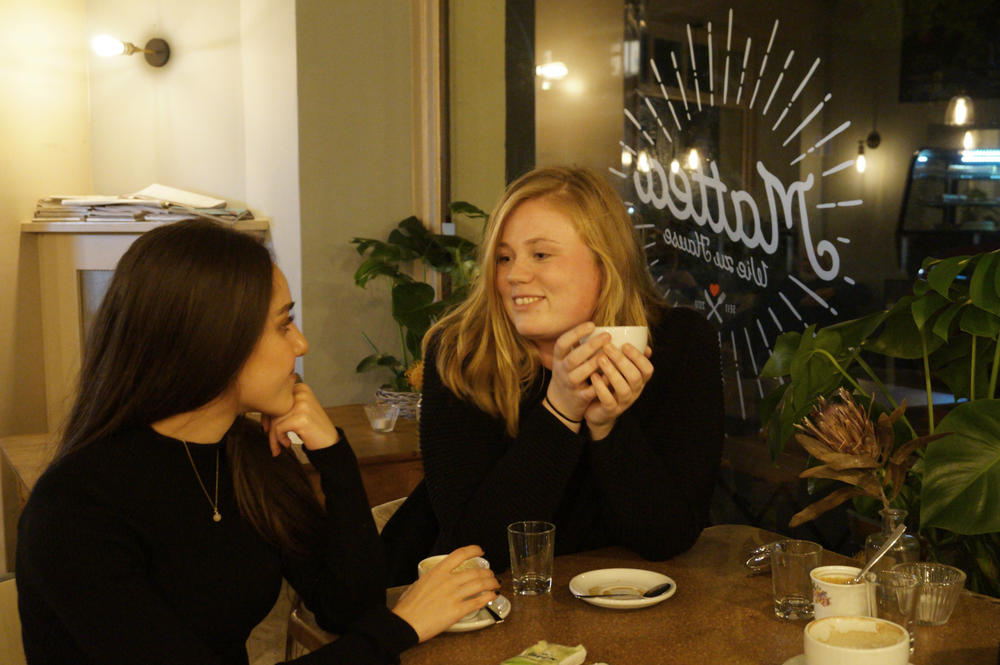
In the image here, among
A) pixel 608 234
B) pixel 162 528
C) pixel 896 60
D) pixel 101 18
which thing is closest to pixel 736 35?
pixel 896 60

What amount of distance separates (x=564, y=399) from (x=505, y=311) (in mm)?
339

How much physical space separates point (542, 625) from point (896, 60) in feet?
5.34

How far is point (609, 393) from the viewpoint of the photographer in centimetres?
153

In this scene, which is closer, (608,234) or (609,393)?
(609,393)

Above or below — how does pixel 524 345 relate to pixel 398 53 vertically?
below

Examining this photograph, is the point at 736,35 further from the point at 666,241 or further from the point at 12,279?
the point at 12,279

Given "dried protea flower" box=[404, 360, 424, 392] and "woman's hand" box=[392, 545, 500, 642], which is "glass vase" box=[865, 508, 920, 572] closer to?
"woman's hand" box=[392, 545, 500, 642]

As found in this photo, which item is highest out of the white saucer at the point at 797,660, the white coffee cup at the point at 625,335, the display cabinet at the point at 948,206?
the display cabinet at the point at 948,206

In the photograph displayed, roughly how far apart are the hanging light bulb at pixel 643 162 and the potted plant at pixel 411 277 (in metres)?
0.63

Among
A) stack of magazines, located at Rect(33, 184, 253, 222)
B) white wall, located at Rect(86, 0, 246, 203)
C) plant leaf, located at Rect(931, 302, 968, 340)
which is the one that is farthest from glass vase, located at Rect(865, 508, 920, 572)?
white wall, located at Rect(86, 0, 246, 203)

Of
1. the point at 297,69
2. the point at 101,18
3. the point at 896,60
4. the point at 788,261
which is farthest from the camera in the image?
the point at 101,18

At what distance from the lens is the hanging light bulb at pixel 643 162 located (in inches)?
115

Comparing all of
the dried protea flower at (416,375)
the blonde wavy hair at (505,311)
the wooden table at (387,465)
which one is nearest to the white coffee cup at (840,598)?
the blonde wavy hair at (505,311)

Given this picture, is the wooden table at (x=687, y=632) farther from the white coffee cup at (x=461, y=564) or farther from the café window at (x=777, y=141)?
the café window at (x=777, y=141)
